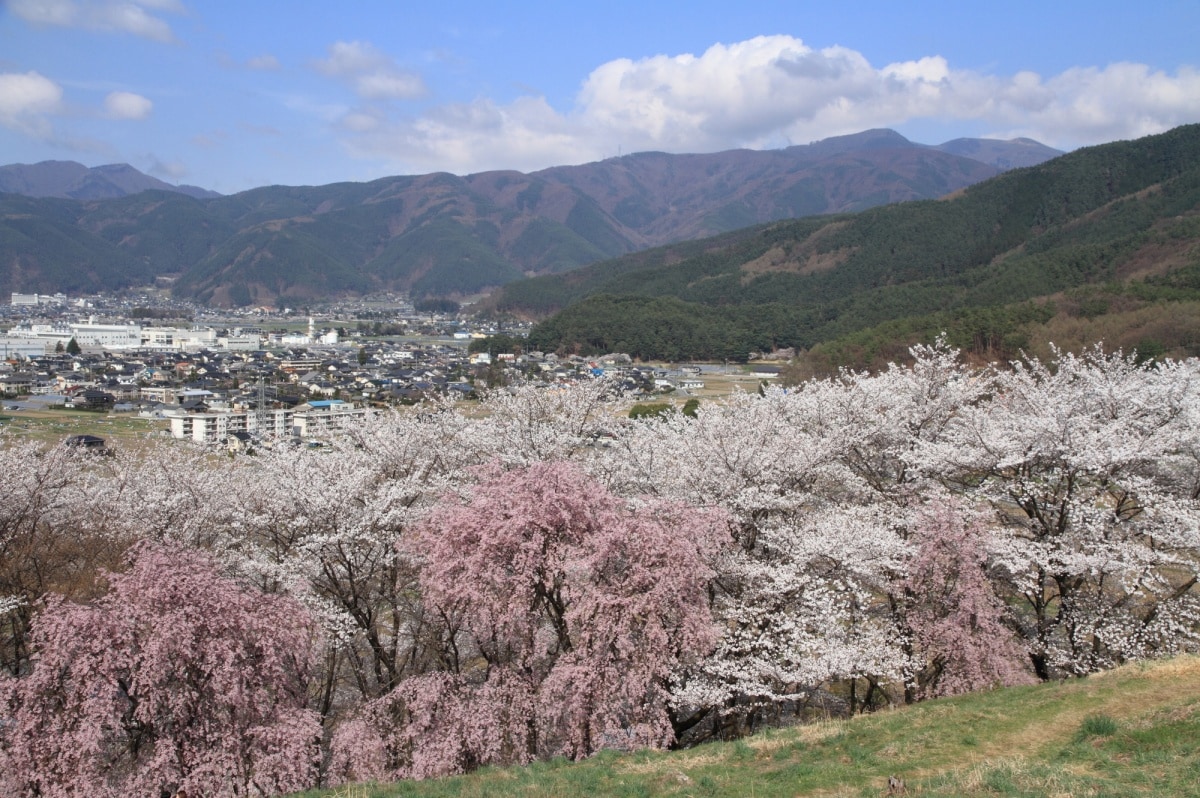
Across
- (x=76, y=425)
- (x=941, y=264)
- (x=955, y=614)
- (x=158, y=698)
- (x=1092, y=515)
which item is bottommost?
(x=76, y=425)

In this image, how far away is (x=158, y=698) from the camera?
845 centimetres

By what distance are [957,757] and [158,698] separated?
8370mm

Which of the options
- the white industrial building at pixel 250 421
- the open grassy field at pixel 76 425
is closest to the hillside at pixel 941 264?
the white industrial building at pixel 250 421

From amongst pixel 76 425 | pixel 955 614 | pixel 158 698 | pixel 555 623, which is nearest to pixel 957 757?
pixel 955 614

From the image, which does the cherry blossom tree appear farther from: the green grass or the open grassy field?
the open grassy field

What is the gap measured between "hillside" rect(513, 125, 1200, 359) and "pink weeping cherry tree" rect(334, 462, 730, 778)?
135 feet

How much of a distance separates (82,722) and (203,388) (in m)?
58.5

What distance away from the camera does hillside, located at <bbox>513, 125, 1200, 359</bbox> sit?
196 ft

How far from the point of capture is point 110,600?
8914 mm

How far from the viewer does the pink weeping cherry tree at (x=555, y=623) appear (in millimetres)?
9398

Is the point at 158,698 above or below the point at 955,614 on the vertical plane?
below

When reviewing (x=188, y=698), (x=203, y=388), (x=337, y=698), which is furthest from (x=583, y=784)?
(x=203, y=388)

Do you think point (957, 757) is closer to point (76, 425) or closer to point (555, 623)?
point (555, 623)

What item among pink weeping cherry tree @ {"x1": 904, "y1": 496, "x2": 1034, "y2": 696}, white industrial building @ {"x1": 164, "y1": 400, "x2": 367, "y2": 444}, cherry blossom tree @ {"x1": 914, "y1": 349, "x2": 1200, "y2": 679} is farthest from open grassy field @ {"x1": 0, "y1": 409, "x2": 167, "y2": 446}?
cherry blossom tree @ {"x1": 914, "y1": 349, "x2": 1200, "y2": 679}
